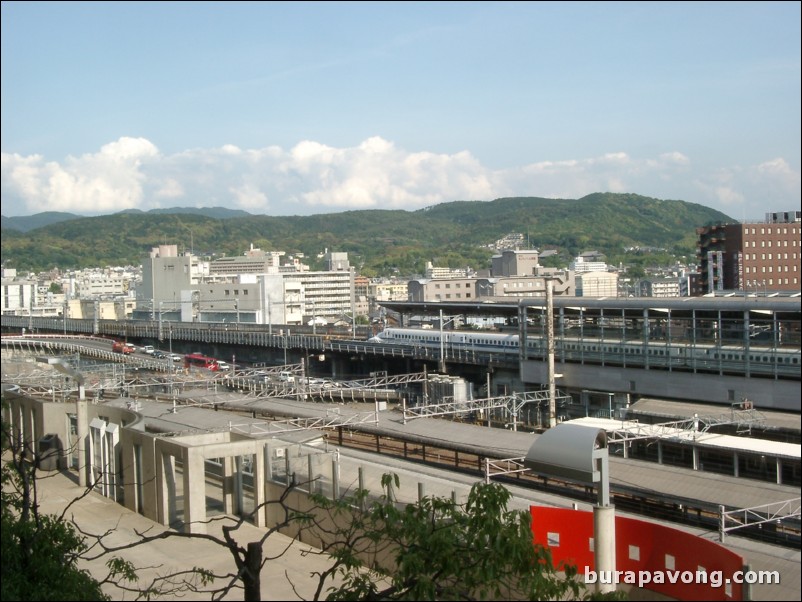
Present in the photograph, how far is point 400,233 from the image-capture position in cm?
7531

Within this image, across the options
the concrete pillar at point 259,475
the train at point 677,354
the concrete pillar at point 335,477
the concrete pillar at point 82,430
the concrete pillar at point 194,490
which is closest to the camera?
the train at point 677,354

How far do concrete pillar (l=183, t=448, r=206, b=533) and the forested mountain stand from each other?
710 centimetres

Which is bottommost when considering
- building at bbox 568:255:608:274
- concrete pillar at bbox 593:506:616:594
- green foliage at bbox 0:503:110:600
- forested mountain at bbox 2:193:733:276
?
concrete pillar at bbox 593:506:616:594

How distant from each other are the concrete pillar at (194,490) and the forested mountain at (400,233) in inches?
279

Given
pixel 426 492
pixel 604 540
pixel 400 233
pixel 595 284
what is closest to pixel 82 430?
pixel 426 492

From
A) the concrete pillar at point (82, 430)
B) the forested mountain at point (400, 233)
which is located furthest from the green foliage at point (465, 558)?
the forested mountain at point (400, 233)

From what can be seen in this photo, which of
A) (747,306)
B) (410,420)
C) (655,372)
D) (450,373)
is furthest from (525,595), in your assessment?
(450,373)

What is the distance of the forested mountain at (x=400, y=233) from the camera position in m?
23.2

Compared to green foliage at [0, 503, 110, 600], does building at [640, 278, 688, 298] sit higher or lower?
higher

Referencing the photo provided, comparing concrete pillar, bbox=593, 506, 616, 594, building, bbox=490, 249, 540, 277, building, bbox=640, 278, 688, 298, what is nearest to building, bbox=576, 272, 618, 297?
building, bbox=640, 278, 688, 298

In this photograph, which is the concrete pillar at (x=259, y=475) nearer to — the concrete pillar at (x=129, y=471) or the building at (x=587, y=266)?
the concrete pillar at (x=129, y=471)

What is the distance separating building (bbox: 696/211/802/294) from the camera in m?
14.9

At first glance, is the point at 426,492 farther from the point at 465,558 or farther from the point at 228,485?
the point at 228,485

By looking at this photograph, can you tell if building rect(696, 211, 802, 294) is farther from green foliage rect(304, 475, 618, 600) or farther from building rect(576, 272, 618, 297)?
green foliage rect(304, 475, 618, 600)
